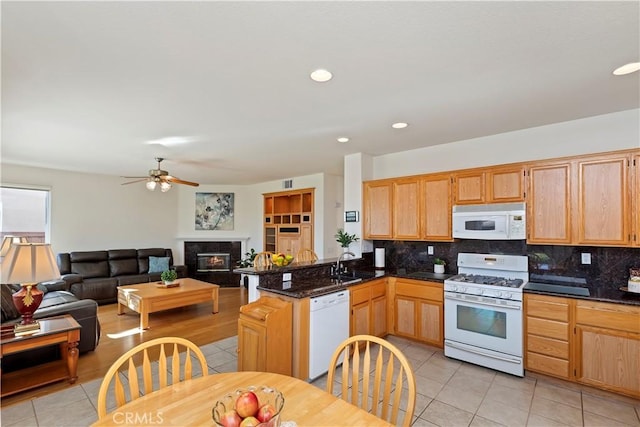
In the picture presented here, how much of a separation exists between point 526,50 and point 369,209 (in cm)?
285

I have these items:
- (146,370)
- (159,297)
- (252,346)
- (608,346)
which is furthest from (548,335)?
(159,297)

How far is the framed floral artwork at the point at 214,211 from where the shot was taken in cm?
777

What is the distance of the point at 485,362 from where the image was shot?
314cm

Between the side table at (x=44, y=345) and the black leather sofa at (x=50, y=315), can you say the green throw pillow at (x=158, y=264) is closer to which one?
the black leather sofa at (x=50, y=315)

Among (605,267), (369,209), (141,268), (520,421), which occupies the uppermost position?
(369,209)

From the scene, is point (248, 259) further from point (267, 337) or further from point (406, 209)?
point (267, 337)

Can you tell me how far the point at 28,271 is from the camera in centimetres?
247

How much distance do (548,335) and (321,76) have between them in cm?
311

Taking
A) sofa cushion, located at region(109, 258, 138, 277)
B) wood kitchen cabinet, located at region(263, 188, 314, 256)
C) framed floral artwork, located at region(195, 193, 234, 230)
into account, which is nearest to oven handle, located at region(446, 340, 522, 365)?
wood kitchen cabinet, located at region(263, 188, 314, 256)

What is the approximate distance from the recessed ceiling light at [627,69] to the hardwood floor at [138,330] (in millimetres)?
4744

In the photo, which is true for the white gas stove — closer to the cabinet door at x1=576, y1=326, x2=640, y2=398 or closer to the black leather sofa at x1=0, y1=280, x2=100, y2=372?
the cabinet door at x1=576, y1=326, x2=640, y2=398

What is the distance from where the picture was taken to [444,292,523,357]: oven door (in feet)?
9.75

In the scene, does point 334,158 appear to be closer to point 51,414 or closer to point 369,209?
point 369,209

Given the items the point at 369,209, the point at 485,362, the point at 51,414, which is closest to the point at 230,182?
the point at 369,209
